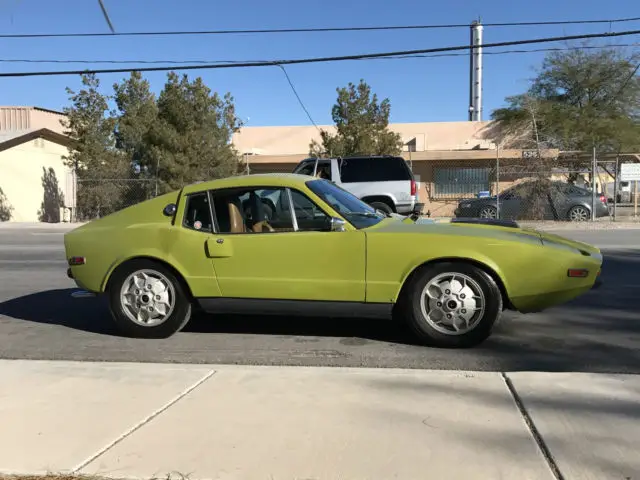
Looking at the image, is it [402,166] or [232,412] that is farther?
[402,166]

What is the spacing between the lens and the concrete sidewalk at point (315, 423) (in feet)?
10.0

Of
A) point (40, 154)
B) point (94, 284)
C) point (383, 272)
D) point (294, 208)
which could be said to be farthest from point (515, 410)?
point (40, 154)

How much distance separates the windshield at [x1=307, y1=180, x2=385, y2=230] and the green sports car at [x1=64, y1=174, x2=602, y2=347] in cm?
2

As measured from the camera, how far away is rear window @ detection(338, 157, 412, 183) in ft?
46.4

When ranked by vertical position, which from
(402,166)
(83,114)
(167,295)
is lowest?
(167,295)

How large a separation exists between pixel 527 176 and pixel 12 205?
22212 mm

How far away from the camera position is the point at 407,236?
16.1 ft

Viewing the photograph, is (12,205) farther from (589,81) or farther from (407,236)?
(589,81)

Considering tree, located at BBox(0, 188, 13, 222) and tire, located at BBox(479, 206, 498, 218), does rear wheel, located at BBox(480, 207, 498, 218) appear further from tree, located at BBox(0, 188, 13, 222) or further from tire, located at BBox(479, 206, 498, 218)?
tree, located at BBox(0, 188, 13, 222)

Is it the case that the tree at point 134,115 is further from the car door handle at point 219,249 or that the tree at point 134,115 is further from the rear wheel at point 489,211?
the car door handle at point 219,249

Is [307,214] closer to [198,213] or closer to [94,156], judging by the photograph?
[198,213]

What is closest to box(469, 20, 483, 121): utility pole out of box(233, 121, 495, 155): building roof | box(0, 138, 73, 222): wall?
box(233, 121, 495, 155): building roof

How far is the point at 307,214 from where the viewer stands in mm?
5203

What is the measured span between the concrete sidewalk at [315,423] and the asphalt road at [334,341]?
0.35 meters
